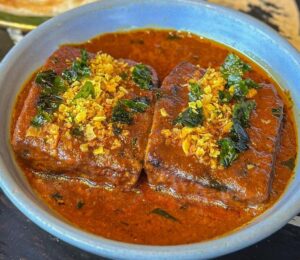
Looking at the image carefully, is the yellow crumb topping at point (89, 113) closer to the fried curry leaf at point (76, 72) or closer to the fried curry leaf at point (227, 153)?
the fried curry leaf at point (76, 72)

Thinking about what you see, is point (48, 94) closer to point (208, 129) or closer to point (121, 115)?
point (121, 115)

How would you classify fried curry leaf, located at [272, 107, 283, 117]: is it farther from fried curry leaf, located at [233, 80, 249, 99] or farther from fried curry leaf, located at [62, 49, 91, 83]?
fried curry leaf, located at [62, 49, 91, 83]

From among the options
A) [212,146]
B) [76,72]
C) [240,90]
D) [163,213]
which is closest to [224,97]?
[240,90]

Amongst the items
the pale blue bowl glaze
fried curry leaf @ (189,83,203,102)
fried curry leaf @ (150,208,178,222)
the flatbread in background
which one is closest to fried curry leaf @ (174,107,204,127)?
fried curry leaf @ (189,83,203,102)

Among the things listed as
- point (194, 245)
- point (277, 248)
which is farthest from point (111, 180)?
point (277, 248)

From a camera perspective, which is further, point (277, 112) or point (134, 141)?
point (277, 112)

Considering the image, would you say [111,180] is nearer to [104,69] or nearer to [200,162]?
[200,162]

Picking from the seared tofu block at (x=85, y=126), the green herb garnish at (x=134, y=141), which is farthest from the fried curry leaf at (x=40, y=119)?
the green herb garnish at (x=134, y=141)
